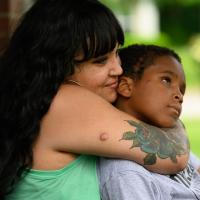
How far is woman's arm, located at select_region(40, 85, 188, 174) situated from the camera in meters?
2.64

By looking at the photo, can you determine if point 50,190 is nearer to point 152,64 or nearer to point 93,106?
point 93,106

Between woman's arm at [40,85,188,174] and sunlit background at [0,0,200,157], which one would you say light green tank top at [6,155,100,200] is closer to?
woman's arm at [40,85,188,174]

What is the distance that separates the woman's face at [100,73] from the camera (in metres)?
2.82

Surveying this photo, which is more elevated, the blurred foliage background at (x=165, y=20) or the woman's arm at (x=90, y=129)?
the woman's arm at (x=90, y=129)

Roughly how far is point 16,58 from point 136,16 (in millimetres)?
24340

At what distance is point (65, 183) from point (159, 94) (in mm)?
590

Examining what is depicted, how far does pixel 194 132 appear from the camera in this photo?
10875mm

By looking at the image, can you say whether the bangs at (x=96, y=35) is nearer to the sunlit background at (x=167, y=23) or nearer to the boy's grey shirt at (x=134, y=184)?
the boy's grey shirt at (x=134, y=184)

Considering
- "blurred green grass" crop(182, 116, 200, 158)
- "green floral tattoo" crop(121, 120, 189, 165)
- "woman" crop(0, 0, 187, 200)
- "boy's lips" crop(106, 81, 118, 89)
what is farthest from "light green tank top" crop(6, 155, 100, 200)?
"blurred green grass" crop(182, 116, 200, 158)

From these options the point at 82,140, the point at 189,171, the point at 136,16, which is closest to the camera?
the point at 82,140

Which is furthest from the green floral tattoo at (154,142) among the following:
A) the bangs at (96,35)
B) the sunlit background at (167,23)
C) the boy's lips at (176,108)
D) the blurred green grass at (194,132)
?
the sunlit background at (167,23)

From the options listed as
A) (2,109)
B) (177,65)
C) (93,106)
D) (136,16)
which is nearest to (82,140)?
(93,106)

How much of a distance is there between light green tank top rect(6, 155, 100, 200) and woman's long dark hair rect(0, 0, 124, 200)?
63 mm

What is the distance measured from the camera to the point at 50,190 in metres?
2.71
